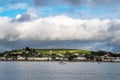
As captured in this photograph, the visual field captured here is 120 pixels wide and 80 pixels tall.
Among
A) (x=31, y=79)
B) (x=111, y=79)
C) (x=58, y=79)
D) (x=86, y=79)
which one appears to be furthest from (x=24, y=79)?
(x=111, y=79)

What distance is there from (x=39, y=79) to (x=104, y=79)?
23680mm

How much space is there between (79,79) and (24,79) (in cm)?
2016

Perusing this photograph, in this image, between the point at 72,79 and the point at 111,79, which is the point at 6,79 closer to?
the point at 72,79

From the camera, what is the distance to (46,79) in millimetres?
133625

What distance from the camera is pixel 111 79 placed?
134875mm

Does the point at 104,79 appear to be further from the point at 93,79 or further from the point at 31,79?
the point at 31,79

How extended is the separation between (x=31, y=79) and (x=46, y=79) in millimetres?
6289

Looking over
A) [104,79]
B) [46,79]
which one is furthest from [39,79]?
[104,79]

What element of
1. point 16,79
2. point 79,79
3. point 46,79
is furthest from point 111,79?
point 16,79

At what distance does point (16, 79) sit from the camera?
132 meters

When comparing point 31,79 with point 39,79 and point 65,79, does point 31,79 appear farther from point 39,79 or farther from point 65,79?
point 65,79

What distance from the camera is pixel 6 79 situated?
5212 inches

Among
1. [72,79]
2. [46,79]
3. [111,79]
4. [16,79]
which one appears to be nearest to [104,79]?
[111,79]

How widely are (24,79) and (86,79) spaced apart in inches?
886
